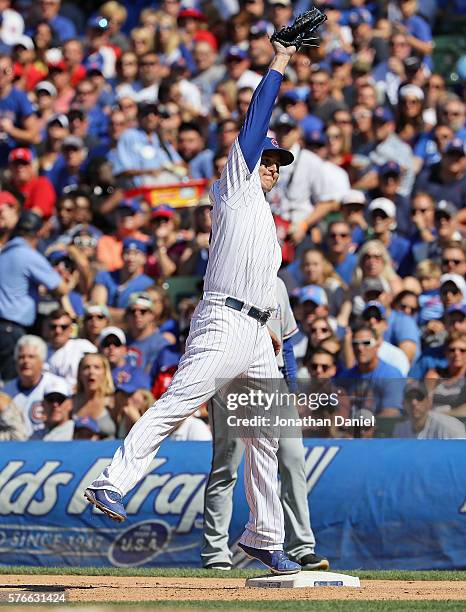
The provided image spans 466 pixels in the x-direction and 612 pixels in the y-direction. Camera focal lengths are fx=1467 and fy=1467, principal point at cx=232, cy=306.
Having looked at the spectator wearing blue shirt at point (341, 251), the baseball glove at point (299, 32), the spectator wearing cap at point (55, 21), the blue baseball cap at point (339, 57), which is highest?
the spectator wearing cap at point (55, 21)

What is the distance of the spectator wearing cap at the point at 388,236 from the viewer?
40.5 feet

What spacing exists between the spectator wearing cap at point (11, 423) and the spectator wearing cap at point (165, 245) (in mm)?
3032

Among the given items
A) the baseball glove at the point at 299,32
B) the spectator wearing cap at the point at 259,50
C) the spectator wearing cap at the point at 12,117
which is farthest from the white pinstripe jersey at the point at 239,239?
the spectator wearing cap at the point at 12,117

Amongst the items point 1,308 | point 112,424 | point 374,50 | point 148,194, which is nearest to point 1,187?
point 148,194

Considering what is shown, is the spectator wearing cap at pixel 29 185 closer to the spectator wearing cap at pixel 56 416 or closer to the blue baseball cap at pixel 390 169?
the blue baseball cap at pixel 390 169

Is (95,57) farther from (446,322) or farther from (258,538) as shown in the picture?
(258,538)

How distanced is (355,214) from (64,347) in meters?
2.95

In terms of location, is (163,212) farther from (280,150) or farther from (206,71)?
(280,150)

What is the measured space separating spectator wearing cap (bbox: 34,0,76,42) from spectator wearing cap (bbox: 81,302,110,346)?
6.63 meters

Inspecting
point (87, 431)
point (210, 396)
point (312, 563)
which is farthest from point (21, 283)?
point (210, 396)

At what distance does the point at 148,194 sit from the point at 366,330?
4.26 metres

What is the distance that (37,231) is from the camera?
12.9 meters

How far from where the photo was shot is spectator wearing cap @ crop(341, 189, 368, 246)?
12.7 metres

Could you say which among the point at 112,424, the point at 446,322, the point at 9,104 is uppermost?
the point at 9,104
